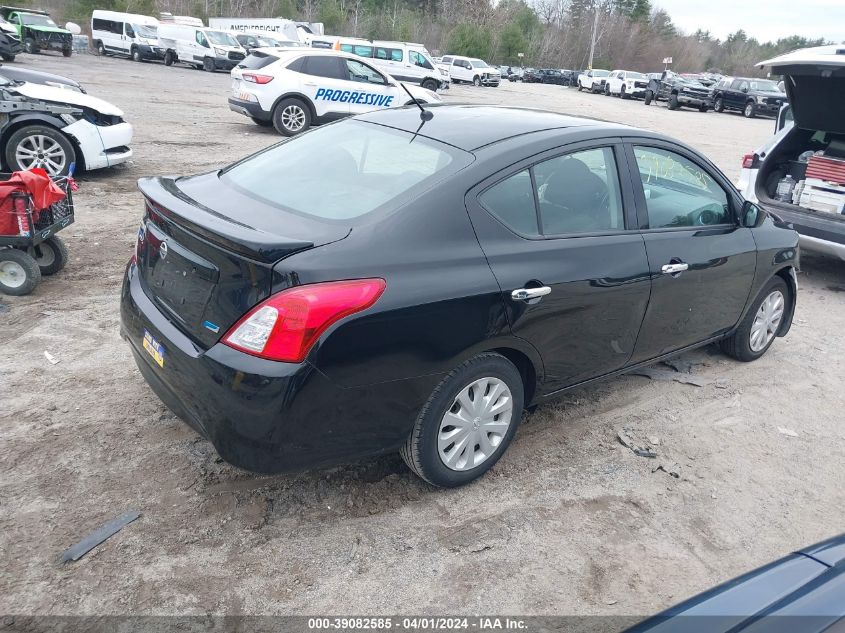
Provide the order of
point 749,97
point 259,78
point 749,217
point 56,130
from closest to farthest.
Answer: point 749,217, point 56,130, point 259,78, point 749,97

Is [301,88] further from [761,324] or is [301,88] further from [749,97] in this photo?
[749,97]

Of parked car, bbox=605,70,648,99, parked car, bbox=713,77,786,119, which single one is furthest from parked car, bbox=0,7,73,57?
parked car, bbox=713,77,786,119

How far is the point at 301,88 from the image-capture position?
14.3 metres

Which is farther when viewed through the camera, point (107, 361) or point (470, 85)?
point (470, 85)

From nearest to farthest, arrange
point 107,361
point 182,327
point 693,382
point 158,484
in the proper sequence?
point 182,327 → point 158,484 → point 107,361 → point 693,382

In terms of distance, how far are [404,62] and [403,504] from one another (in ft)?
88.5

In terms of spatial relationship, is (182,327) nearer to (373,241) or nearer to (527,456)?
(373,241)

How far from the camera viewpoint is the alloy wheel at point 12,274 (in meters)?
5.20

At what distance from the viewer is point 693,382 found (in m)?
4.80

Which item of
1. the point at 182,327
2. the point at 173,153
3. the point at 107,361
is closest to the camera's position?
the point at 182,327

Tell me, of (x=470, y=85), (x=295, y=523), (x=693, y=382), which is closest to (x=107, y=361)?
(x=295, y=523)

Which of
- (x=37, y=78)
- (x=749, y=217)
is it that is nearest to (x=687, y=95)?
(x=37, y=78)

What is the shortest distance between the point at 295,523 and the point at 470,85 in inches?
1652

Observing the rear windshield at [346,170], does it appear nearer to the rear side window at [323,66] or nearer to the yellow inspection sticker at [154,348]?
the yellow inspection sticker at [154,348]
